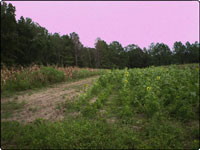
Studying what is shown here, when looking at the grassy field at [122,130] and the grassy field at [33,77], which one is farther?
the grassy field at [33,77]

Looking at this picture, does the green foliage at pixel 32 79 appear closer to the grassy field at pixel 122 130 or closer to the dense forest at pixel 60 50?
the dense forest at pixel 60 50

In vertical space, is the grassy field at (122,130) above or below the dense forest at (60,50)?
below

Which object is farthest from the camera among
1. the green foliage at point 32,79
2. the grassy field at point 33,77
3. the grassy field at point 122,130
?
the green foliage at point 32,79

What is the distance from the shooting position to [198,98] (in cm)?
244

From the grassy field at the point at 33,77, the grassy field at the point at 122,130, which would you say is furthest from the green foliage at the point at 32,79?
the grassy field at the point at 122,130

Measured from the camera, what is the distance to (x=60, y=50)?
705 inches

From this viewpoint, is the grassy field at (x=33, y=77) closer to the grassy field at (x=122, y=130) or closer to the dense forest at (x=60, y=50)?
the dense forest at (x=60, y=50)

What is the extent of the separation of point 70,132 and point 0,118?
127 centimetres

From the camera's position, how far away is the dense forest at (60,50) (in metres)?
2.14

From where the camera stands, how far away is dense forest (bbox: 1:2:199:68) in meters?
2.14

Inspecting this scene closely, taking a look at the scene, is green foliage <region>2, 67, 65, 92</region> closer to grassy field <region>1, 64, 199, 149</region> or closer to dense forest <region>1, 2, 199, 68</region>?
dense forest <region>1, 2, 199, 68</region>

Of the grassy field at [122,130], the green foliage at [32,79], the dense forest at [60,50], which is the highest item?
the dense forest at [60,50]

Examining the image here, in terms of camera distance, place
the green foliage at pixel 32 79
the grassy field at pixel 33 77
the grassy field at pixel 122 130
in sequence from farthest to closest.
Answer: the green foliage at pixel 32 79 → the grassy field at pixel 33 77 → the grassy field at pixel 122 130

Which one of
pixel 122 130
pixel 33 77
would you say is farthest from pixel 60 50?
pixel 122 130
